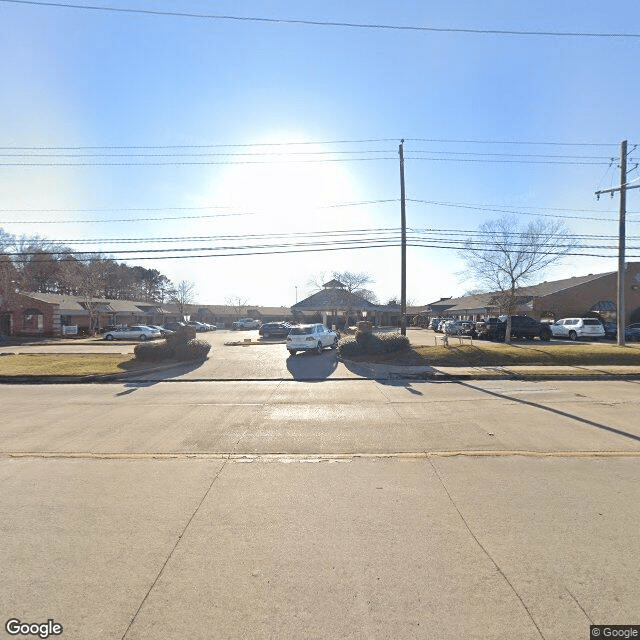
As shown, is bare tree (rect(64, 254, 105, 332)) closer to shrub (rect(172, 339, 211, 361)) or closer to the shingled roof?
the shingled roof

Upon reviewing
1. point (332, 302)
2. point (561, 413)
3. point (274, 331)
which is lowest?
point (561, 413)

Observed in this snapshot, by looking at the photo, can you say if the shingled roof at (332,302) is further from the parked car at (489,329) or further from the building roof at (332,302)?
the parked car at (489,329)

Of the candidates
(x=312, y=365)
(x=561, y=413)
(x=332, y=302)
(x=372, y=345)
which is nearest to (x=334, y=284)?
(x=332, y=302)

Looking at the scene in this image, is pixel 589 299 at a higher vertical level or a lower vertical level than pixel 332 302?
higher

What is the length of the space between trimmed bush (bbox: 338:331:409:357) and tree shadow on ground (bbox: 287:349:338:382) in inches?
33.0

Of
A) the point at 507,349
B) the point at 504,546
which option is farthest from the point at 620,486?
the point at 507,349

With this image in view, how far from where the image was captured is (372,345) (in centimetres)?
1956

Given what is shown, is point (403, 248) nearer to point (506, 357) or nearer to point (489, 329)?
point (506, 357)

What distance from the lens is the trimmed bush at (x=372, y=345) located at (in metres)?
19.4

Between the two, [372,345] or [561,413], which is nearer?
[561,413]

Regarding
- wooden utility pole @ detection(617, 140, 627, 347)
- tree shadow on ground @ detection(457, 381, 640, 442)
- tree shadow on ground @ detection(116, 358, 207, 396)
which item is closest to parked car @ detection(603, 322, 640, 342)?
wooden utility pole @ detection(617, 140, 627, 347)

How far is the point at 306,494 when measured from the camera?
15.1 ft

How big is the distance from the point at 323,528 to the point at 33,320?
169 ft

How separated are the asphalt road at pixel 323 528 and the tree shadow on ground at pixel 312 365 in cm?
758
